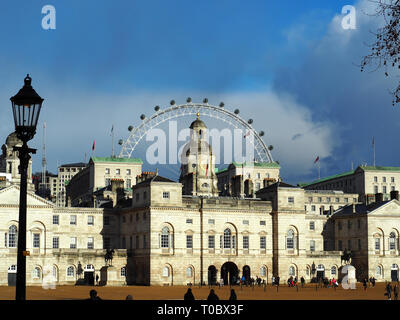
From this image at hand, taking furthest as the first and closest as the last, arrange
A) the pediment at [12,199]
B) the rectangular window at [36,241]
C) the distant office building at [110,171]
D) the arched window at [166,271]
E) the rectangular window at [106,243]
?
the distant office building at [110,171], the rectangular window at [106,243], the arched window at [166,271], the rectangular window at [36,241], the pediment at [12,199]

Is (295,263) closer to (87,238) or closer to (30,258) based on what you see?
(87,238)

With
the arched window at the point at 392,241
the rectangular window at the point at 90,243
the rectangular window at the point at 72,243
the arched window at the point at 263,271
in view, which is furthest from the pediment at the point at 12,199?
the arched window at the point at 392,241

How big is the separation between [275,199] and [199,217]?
12248mm

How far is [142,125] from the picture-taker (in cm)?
17038

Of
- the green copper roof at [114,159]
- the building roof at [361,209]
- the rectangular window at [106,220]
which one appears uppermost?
the green copper roof at [114,159]

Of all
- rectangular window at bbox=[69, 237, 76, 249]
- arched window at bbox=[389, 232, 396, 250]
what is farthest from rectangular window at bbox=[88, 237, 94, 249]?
arched window at bbox=[389, 232, 396, 250]

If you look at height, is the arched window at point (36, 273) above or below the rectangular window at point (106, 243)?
below

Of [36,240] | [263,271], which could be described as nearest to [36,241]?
[36,240]

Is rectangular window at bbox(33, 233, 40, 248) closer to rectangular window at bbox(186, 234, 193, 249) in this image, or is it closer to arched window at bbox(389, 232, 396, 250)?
rectangular window at bbox(186, 234, 193, 249)

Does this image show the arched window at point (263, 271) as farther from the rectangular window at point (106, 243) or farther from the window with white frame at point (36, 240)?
the window with white frame at point (36, 240)

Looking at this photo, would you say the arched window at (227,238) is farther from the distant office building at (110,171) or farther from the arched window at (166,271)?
the distant office building at (110,171)

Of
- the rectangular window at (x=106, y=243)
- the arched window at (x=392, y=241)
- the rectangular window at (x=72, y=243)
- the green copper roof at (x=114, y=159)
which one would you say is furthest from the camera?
the green copper roof at (x=114, y=159)

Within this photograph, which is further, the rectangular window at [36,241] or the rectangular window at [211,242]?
the rectangular window at [211,242]

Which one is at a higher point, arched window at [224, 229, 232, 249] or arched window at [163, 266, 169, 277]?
arched window at [224, 229, 232, 249]
